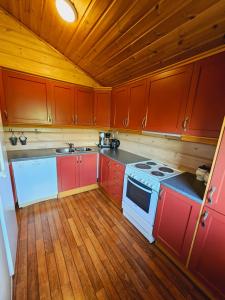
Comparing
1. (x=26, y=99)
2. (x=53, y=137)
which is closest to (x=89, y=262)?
(x=53, y=137)

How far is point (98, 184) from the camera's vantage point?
2941 mm

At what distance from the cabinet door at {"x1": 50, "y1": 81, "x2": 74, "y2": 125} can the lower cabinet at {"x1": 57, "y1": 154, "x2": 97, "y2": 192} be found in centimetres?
73

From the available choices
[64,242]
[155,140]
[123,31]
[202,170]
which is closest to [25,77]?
[123,31]

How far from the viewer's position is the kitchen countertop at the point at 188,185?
3.98 feet

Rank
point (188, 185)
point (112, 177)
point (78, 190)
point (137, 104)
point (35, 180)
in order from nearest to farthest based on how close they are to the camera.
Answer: point (188, 185)
point (137, 104)
point (35, 180)
point (112, 177)
point (78, 190)

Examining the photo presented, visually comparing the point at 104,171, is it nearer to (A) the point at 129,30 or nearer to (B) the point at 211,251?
(B) the point at 211,251

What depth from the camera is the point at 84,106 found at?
266 cm

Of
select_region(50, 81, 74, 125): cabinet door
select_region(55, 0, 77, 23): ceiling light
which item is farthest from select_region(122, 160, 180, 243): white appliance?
select_region(55, 0, 77, 23): ceiling light

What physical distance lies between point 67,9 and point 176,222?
8.53 feet

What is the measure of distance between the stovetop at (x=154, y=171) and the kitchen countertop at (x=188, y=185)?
0.31ft

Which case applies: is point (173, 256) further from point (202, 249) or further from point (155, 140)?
point (155, 140)

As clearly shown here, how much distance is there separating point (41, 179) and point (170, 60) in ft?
8.84

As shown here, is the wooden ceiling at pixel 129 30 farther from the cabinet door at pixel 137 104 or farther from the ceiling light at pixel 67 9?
the cabinet door at pixel 137 104

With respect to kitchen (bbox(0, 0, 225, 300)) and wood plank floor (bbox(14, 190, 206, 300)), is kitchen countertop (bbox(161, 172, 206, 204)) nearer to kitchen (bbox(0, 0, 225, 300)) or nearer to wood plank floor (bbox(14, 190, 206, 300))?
kitchen (bbox(0, 0, 225, 300))
